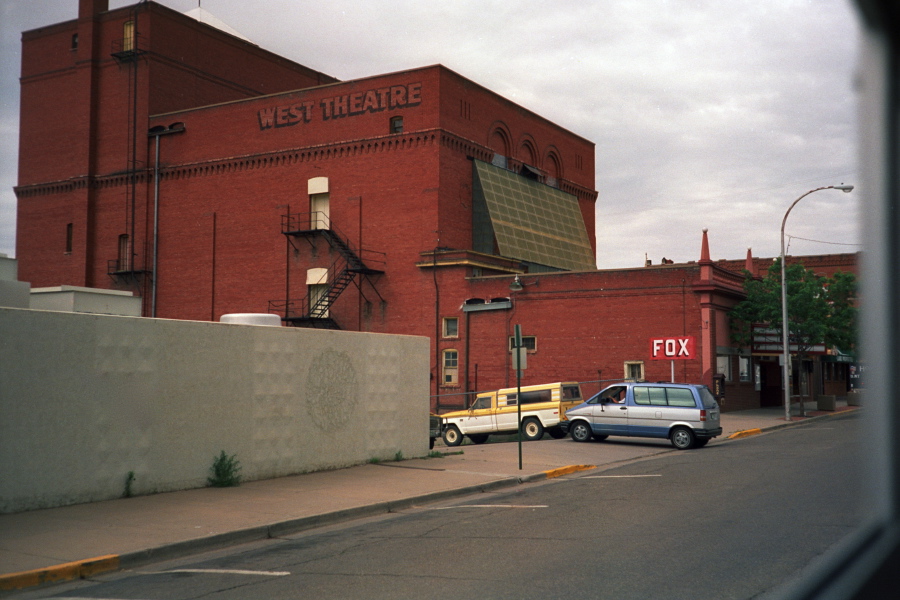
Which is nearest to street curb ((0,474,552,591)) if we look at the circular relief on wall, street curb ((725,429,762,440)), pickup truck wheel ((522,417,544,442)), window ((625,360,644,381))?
the circular relief on wall

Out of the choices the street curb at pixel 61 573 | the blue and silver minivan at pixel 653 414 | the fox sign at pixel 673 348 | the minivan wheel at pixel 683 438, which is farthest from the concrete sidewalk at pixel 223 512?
the fox sign at pixel 673 348

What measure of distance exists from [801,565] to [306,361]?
11.2 metres

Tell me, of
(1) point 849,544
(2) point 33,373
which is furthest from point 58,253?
(1) point 849,544

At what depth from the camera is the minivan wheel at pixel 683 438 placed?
75.5 ft

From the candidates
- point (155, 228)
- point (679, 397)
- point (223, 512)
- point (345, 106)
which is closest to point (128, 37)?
point (155, 228)

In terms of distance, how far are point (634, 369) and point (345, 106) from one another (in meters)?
19.9

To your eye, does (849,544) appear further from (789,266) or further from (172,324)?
(789,266)

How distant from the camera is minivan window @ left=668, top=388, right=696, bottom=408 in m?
→ 23.1

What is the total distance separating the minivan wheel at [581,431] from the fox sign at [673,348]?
23.7 ft

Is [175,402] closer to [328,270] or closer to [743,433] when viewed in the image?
[743,433]

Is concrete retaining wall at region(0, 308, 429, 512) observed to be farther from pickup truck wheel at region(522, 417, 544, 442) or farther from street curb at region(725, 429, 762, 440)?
street curb at region(725, 429, 762, 440)

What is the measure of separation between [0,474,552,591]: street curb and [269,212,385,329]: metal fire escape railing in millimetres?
27750

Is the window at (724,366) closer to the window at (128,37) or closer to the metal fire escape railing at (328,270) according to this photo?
the metal fire escape railing at (328,270)

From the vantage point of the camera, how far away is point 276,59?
185 feet
